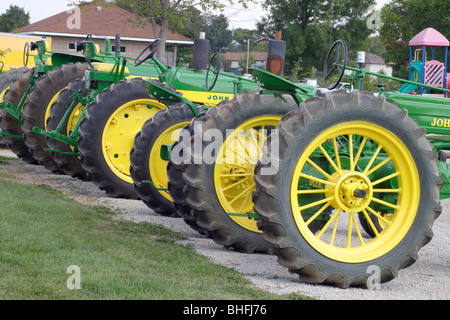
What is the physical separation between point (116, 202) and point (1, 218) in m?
2.65

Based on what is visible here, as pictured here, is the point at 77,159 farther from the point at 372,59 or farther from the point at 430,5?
the point at 372,59

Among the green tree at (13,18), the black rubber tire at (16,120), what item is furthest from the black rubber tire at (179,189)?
the green tree at (13,18)

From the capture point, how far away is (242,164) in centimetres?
688

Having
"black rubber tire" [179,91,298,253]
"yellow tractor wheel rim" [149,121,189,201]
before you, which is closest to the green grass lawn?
"black rubber tire" [179,91,298,253]

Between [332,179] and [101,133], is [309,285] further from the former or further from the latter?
[101,133]

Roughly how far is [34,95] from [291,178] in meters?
7.66

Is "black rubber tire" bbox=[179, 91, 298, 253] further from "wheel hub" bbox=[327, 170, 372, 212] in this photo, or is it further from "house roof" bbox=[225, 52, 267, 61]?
"house roof" bbox=[225, 52, 267, 61]

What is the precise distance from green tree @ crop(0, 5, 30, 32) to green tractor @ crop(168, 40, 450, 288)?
54392 mm

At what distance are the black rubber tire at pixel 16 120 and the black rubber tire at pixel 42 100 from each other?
1273 mm

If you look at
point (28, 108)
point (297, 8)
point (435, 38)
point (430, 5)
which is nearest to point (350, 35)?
point (297, 8)

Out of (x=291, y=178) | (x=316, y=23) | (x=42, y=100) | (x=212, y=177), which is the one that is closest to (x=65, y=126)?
(x=42, y=100)

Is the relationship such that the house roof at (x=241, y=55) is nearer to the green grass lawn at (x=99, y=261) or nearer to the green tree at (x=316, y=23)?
the green tree at (x=316, y=23)

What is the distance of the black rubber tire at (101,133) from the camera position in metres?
9.80

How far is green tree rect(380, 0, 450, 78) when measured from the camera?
39438 mm
